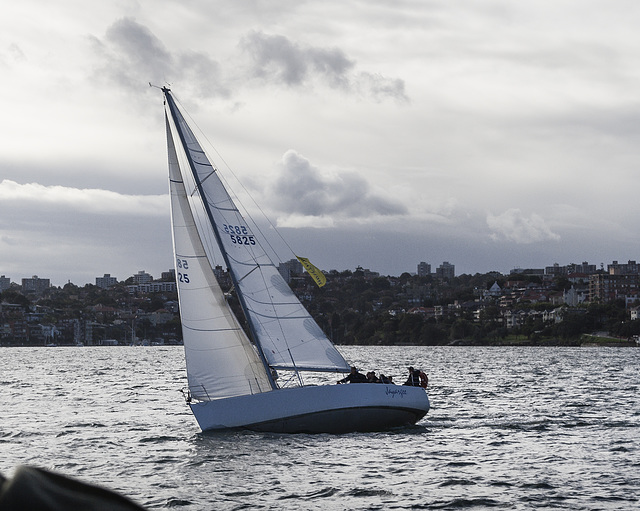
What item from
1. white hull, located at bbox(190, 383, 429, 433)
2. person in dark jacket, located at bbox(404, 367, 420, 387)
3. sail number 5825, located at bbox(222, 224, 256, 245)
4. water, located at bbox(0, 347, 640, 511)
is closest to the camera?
water, located at bbox(0, 347, 640, 511)

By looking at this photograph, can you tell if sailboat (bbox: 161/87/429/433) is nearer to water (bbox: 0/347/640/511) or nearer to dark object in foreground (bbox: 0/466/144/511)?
water (bbox: 0/347/640/511)

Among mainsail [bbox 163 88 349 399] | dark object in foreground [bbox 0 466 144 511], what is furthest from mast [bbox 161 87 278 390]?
dark object in foreground [bbox 0 466 144 511]

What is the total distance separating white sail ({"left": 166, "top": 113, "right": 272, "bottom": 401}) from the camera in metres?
21.9

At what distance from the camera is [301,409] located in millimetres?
21156

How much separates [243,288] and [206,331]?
4.51 ft

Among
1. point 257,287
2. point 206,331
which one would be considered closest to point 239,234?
point 257,287

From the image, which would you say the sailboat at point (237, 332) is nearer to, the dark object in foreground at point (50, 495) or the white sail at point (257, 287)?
the white sail at point (257, 287)

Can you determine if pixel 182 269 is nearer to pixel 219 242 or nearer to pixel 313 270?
pixel 219 242

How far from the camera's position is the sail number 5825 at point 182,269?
2203cm

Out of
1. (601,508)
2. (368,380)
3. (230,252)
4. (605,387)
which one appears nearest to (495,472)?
(601,508)

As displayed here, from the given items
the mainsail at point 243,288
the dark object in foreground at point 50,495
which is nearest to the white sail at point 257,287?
the mainsail at point 243,288

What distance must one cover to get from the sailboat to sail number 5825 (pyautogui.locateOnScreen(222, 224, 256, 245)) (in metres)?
0.02

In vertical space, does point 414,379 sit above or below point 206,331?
Result: below

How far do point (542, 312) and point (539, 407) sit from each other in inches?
6391
